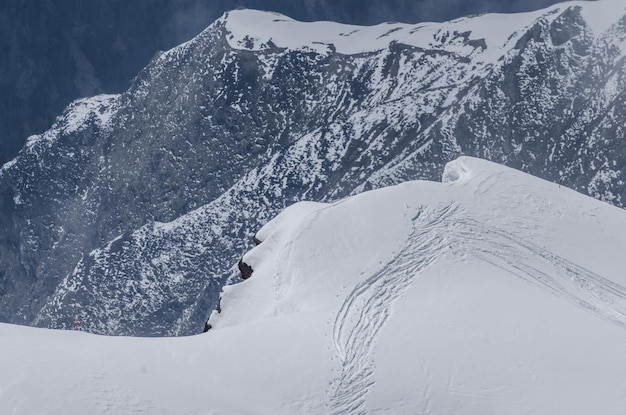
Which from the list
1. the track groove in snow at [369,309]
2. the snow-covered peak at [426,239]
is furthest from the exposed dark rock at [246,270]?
the track groove in snow at [369,309]

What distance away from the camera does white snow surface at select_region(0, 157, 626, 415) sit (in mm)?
45094

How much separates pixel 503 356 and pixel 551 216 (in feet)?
56.8

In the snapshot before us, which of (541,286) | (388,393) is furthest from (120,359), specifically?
(541,286)

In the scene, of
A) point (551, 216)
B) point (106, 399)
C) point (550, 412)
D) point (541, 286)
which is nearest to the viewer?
point (106, 399)

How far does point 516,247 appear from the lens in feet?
198

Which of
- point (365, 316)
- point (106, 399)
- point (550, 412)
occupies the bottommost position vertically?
point (550, 412)

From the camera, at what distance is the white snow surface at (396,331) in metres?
45.1

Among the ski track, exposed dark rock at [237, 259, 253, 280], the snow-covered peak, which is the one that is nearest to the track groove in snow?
the ski track

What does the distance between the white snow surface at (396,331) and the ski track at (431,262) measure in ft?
0.34

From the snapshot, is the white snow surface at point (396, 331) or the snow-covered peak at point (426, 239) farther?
the snow-covered peak at point (426, 239)

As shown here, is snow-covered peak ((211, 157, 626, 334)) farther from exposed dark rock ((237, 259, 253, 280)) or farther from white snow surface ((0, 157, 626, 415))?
exposed dark rock ((237, 259, 253, 280))

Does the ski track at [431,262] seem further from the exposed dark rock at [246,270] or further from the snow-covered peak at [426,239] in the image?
the exposed dark rock at [246,270]

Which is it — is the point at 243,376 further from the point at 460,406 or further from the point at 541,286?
the point at 541,286

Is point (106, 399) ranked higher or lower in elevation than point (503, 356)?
higher
